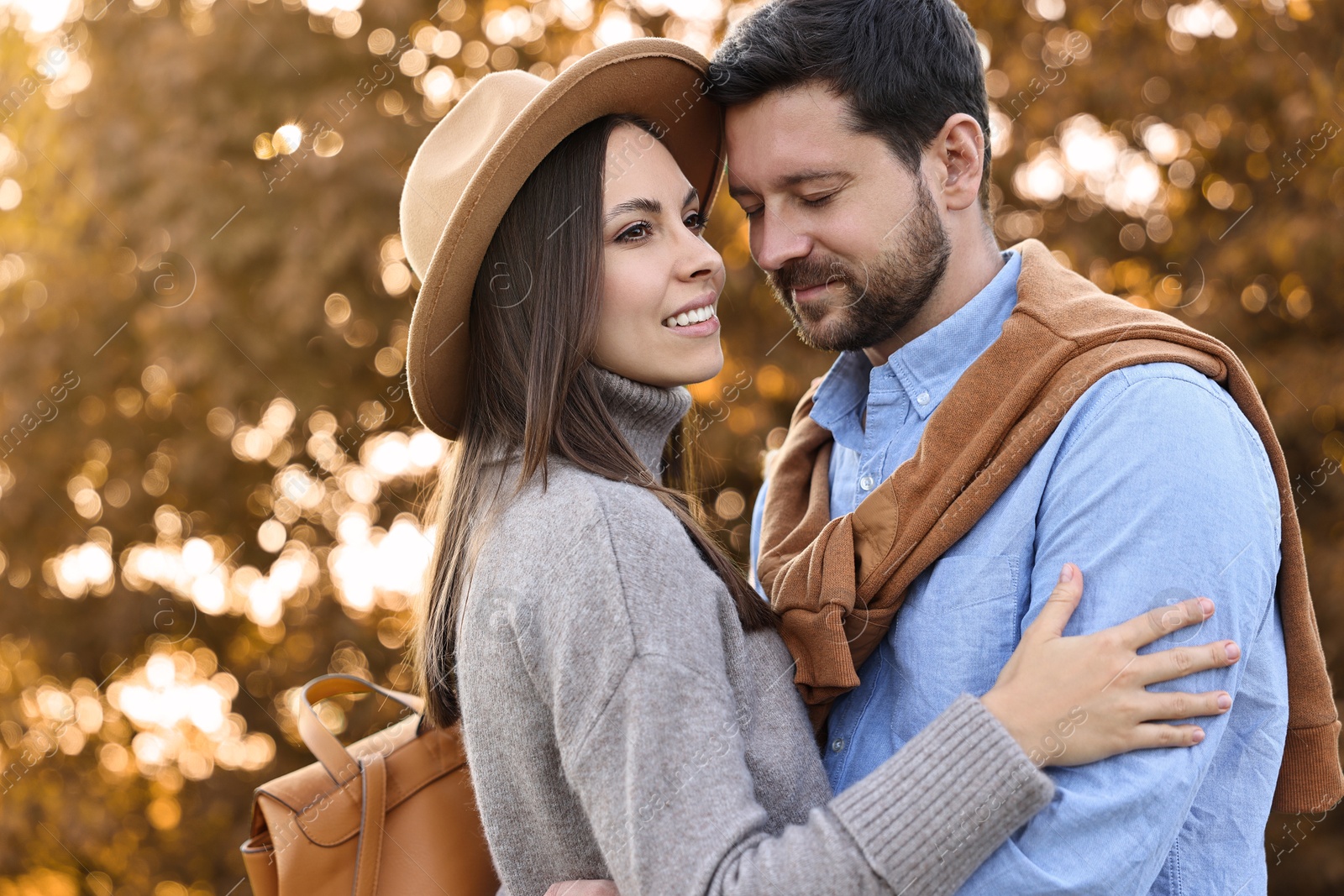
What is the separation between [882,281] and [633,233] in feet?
1.57

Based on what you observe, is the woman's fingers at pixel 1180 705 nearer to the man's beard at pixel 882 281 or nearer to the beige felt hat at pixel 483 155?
the man's beard at pixel 882 281

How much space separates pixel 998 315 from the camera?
188cm

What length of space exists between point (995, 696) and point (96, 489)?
426 centimetres

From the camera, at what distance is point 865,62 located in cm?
192

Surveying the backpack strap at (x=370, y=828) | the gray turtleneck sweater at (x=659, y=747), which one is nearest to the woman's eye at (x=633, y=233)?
the gray turtleneck sweater at (x=659, y=747)

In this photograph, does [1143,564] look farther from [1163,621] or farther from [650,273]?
[650,273]

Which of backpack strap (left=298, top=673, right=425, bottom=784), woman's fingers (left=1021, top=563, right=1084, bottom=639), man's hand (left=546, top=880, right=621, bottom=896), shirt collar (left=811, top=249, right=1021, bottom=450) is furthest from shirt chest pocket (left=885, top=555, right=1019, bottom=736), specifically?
backpack strap (left=298, top=673, right=425, bottom=784)

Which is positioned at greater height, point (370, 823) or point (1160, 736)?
point (1160, 736)

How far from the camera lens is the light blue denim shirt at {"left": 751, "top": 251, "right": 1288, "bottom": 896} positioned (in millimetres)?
1341

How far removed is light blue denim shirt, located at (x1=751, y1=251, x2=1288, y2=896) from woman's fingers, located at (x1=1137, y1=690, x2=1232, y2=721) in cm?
2

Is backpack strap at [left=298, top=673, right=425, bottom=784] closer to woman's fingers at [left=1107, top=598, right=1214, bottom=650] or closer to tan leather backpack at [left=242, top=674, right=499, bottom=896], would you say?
tan leather backpack at [left=242, top=674, right=499, bottom=896]

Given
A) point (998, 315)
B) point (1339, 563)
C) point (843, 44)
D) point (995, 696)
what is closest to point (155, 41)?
point (843, 44)

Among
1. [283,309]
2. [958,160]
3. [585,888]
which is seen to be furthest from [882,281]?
[283,309]

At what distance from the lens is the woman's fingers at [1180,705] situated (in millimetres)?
1322
